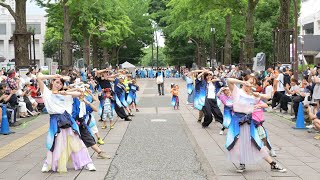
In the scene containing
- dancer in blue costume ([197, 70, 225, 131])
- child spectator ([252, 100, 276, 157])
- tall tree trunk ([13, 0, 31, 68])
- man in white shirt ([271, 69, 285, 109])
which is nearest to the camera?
child spectator ([252, 100, 276, 157])

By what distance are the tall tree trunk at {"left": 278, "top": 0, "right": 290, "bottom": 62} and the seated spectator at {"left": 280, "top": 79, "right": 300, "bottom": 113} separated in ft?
13.7

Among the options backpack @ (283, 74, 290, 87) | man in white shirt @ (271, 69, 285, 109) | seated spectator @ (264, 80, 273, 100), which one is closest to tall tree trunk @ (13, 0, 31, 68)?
seated spectator @ (264, 80, 273, 100)

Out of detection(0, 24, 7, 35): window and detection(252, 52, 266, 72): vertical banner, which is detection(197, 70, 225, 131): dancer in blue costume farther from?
detection(0, 24, 7, 35): window

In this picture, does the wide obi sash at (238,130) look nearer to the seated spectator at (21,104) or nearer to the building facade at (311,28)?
the seated spectator at (21,104)

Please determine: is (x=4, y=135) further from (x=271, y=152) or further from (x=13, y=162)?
(x=271, y=152)

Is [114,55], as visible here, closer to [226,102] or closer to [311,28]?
[311,28]

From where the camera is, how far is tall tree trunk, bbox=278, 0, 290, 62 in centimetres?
2227

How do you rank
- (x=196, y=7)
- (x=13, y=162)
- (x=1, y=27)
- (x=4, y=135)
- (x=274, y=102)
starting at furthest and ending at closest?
(x=1, y=27) < (x=196, y=7) < (x=274, y=102) < (x=4, y=135) < (x=13, y=162)

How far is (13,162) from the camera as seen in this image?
376 inches

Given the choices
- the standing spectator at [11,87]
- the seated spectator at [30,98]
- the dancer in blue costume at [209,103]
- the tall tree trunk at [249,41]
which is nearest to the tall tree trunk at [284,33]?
the tall tree trunk at [249,41]

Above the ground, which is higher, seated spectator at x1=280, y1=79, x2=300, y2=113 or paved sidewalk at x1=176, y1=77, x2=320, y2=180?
seated spectator at x1=280, y1=79, x2=300, y2=113

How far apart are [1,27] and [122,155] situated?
8335 cm

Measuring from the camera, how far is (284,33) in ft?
73.0

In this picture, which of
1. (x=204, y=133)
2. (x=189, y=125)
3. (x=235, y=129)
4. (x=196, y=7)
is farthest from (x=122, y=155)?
(x=196, y=7)
